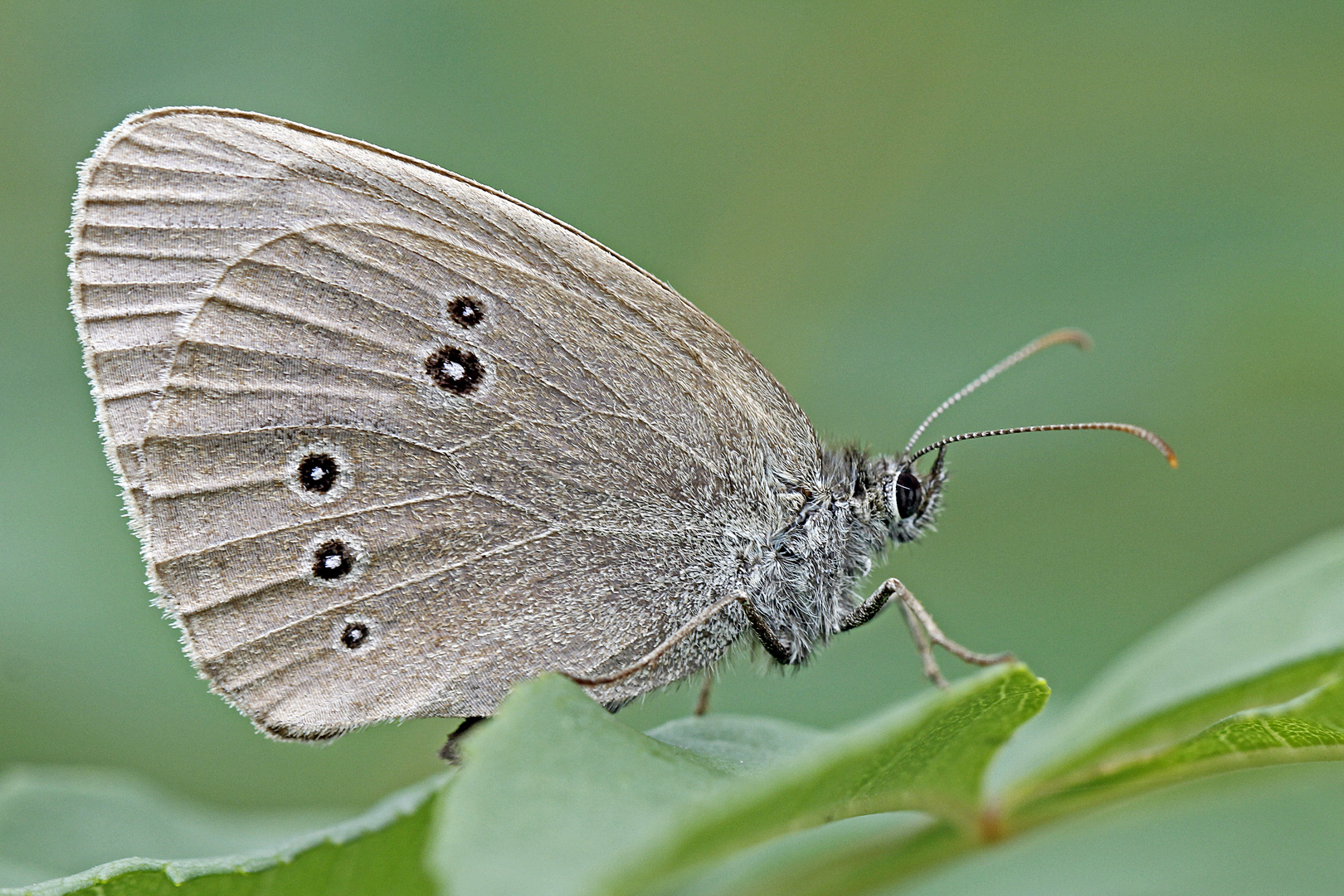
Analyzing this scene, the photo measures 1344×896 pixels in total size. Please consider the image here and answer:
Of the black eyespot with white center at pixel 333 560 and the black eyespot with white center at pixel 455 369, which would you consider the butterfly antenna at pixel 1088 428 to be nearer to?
the black eyespot with white center at pixel 455 369

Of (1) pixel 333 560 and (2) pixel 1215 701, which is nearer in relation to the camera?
(2) pixel 1215 701

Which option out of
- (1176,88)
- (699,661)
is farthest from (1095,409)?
(699,661)

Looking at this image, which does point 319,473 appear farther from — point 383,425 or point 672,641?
point 672,641

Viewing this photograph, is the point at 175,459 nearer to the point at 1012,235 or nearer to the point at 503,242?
the point at 503,242

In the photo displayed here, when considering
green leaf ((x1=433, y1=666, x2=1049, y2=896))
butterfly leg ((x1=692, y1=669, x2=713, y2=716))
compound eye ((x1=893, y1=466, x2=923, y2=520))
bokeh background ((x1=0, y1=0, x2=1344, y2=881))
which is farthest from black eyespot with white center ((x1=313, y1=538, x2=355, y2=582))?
bokeh background ((x1=0, y1=0, x2=1344, y2=881))

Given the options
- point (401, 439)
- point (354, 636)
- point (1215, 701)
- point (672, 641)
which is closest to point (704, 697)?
point (672, 641)

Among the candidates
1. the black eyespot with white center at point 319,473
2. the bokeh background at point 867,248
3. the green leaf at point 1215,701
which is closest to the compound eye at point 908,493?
the bokeh background at point 867,248

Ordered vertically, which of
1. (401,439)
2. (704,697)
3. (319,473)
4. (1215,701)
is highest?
(1215,701)
